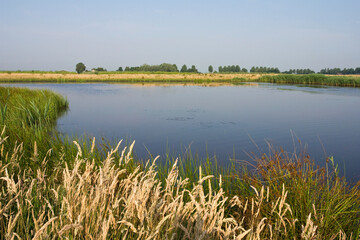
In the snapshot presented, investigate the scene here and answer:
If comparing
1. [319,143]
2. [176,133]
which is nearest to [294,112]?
[319,143]

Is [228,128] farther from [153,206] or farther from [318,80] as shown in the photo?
[318,80]

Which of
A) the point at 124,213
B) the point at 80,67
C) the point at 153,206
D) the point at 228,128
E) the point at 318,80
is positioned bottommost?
the point at 228,128

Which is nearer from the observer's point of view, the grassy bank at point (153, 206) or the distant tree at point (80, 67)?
the grassy bank at point (153, 206)

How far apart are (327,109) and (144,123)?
1326cm

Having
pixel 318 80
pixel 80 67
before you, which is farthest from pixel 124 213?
pixel 80 67

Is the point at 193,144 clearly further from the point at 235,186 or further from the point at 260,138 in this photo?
the point at 235,186

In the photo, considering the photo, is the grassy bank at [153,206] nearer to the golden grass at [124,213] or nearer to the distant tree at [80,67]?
the golden grass at [124,213]

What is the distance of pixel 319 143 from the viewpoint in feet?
36.4

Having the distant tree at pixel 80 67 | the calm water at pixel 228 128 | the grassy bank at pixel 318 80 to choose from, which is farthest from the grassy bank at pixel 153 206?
the distant tree at pixel 80 67

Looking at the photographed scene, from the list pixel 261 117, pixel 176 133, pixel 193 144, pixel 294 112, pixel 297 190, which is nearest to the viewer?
pixel 297 190

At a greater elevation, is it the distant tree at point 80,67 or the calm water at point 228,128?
the distant tree at point 80,67

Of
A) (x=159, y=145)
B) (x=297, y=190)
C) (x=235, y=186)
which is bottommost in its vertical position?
(x=159, y=145)

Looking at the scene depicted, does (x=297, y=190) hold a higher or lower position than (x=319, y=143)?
higher

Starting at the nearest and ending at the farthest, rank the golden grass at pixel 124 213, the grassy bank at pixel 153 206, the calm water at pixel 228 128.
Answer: the golden grass at pixel 124 213
the grassy bank at pixel 153 206
the calm water at pixel 228 128
